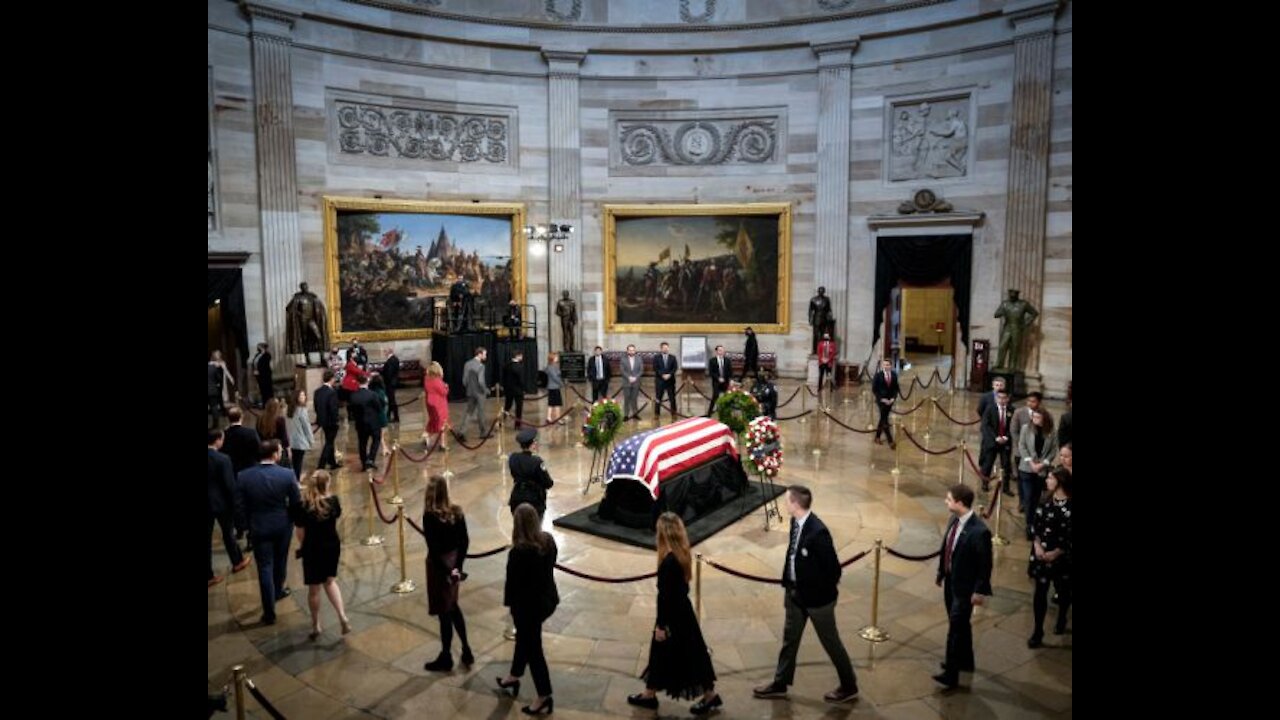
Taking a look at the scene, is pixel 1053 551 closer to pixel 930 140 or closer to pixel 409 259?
pixel 930 140

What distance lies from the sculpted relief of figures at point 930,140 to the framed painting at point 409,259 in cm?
987

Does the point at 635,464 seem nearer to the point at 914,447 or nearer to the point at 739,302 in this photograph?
the point at 914,447

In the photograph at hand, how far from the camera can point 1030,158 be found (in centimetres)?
1827

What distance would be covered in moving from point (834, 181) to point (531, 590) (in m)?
17.6

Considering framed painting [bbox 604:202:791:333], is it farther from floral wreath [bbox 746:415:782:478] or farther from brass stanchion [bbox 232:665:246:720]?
brass stanchion [bbox 232:665:246:720]

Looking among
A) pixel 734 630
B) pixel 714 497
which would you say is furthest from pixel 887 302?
pixel 734 630

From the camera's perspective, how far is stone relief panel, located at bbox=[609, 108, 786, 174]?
21578 mm

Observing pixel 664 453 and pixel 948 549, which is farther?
pixel 664 453

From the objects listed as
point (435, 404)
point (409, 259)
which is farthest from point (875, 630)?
point (409, 259)

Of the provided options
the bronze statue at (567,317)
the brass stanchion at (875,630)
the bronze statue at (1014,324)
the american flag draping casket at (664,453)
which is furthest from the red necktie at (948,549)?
the bronze statue at (567,317)

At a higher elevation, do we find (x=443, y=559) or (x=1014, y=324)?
(x=1014, y=324)

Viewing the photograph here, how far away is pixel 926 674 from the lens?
6293 millimetres
